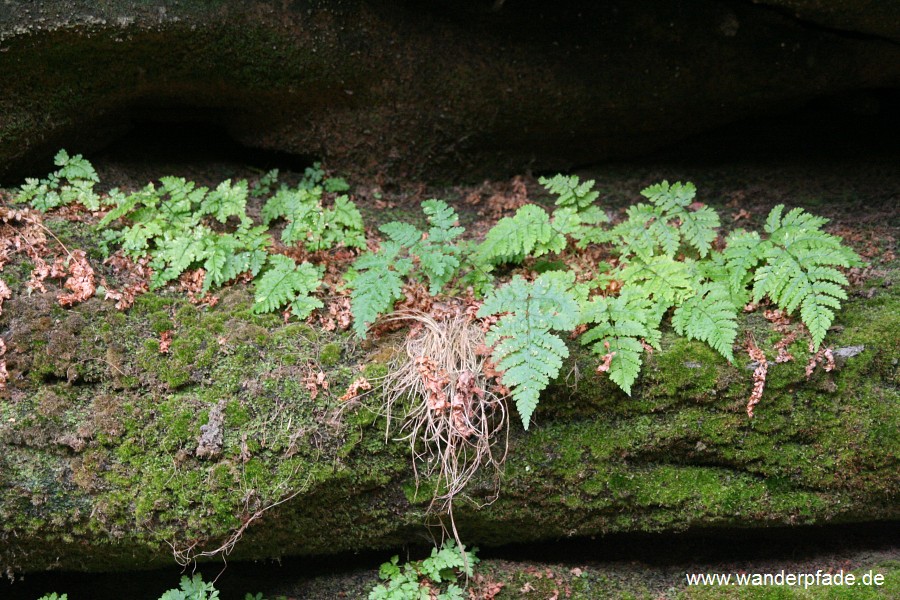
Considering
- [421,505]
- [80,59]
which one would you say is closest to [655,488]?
[421,505]

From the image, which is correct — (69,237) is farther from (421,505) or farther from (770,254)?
(770,254)

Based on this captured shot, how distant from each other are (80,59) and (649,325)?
179 inches

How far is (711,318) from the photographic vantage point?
4.09 m

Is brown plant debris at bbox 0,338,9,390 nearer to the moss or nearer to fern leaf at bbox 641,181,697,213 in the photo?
the moss

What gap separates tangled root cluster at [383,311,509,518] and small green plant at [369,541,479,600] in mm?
418

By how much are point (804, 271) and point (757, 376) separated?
2.45 feet

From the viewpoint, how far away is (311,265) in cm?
472

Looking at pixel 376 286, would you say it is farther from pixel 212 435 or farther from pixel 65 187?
pixel 65 187

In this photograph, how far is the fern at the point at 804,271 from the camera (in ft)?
13.3

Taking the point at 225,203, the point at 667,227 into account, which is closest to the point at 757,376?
the point at 667,227

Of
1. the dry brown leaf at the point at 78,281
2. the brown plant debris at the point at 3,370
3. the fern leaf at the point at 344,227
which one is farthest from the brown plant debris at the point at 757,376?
the brown plant debris at the point at 3,370

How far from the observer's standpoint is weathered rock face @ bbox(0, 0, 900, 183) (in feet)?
16.2

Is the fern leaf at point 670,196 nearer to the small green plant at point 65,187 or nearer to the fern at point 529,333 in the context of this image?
the fern at point 529,333

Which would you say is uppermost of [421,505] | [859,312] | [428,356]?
[859,312]
